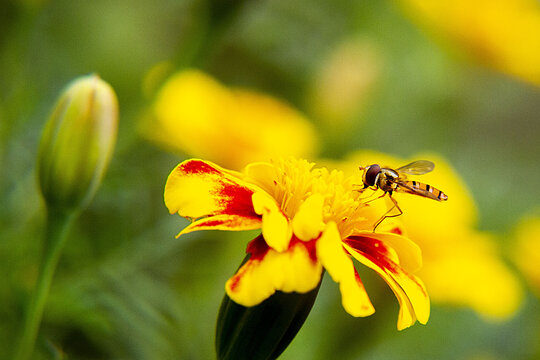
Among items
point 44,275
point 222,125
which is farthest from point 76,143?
point 222,125

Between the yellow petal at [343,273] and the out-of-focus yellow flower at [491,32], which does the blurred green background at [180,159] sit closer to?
the out-of-focus yellow flower at [491,32]

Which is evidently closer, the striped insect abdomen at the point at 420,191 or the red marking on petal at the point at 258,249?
the red marking on petal at the point at 258,249

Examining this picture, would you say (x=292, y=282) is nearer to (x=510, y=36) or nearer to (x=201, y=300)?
(x=201, y=300)

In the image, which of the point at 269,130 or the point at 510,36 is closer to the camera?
the point at 269,130

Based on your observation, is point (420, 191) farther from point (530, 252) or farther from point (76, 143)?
point (530, 252)

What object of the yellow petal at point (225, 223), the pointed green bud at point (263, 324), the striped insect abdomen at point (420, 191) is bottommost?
the pointed green bud at point (263, 324)

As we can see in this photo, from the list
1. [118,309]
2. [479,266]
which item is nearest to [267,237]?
[118,309]

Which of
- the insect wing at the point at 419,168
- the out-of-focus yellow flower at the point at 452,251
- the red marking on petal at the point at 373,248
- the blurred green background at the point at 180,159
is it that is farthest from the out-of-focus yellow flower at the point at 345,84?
the red marking on petal at the point at 373,248
